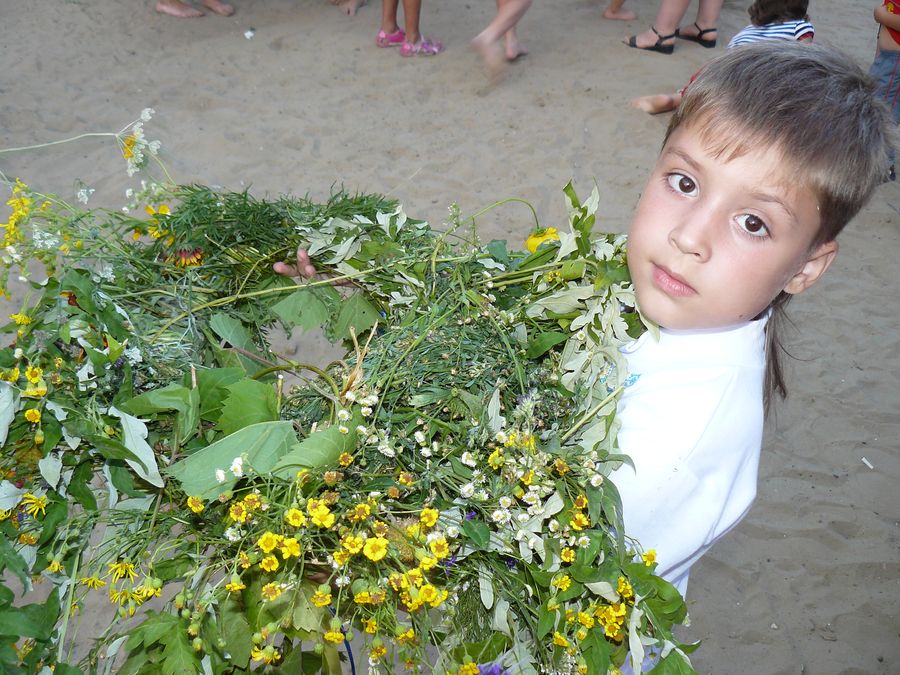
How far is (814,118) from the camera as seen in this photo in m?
1.33

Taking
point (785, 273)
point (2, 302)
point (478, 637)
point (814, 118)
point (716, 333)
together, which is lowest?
A: point (2, 302)

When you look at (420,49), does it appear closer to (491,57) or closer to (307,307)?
(491,57)

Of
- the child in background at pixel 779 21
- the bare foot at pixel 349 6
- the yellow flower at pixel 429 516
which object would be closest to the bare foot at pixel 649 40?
the child in background at pixel 779 21

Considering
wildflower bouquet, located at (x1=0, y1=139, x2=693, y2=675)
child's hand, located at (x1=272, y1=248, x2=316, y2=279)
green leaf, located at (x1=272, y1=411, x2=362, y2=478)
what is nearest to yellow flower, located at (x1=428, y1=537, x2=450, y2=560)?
wildflower bouquet, located at (x1=0, y1=139, x2=693, y2=675)

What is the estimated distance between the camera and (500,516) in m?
1.17

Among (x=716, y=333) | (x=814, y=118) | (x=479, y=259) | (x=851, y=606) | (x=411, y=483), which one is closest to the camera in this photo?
(x=411, y=483)

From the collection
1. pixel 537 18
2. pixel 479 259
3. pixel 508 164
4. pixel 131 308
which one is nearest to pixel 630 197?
pixel 508 164

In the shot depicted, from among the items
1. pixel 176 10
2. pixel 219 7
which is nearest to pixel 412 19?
pixel 219 7

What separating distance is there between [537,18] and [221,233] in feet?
Result: 16.4

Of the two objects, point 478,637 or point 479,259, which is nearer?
point 478,637

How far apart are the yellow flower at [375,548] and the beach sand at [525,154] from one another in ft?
6.37

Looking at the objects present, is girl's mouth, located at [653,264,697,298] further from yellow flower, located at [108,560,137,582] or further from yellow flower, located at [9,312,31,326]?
yellow flower, located at [9,312,31,326]

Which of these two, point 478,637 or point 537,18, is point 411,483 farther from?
point 537,18

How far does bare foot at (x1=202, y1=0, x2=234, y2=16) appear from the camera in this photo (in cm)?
557
